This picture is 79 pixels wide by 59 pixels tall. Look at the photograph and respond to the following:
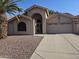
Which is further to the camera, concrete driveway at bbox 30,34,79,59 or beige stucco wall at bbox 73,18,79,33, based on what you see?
beige stucco wall at bbox 73,18,79,33

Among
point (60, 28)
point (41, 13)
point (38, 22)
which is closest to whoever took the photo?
point (41, 13)

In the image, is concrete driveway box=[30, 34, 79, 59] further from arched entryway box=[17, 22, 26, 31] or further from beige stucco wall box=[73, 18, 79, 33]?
beige stucco wall box=[73, 18, 79, 33]

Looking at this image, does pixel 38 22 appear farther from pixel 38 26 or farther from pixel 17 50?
pixel 17 50

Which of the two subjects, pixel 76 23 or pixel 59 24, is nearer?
pixel 76 23

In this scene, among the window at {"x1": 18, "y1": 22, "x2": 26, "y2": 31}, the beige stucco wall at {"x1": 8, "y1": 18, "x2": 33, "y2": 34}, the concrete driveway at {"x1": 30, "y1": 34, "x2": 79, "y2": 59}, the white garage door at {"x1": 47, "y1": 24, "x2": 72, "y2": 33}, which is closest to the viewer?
the concrete driveway at {"x1": 30, "y1": 34, "x2": 79, "y2": 59}

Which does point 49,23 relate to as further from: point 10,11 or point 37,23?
point 10,11

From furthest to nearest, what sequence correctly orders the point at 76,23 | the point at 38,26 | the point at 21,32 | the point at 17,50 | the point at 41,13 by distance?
1. the point at 38,26
2. the point at 41,13
3. the point at 76,23
4. the point at 21,32
5. the point at 17,50

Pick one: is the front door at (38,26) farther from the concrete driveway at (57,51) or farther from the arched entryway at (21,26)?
the concrete driveway at (57,51)

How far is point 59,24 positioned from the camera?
3647 cm

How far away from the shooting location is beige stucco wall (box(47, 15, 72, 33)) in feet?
119

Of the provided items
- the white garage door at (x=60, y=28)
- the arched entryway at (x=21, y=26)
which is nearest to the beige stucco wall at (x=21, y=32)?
the arched entryway at (x=21, y=26)

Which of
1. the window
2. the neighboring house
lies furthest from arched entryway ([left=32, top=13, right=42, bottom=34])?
the window

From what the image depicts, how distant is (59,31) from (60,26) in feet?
3.62

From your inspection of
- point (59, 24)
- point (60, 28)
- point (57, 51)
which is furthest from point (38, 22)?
point (57, 51)
